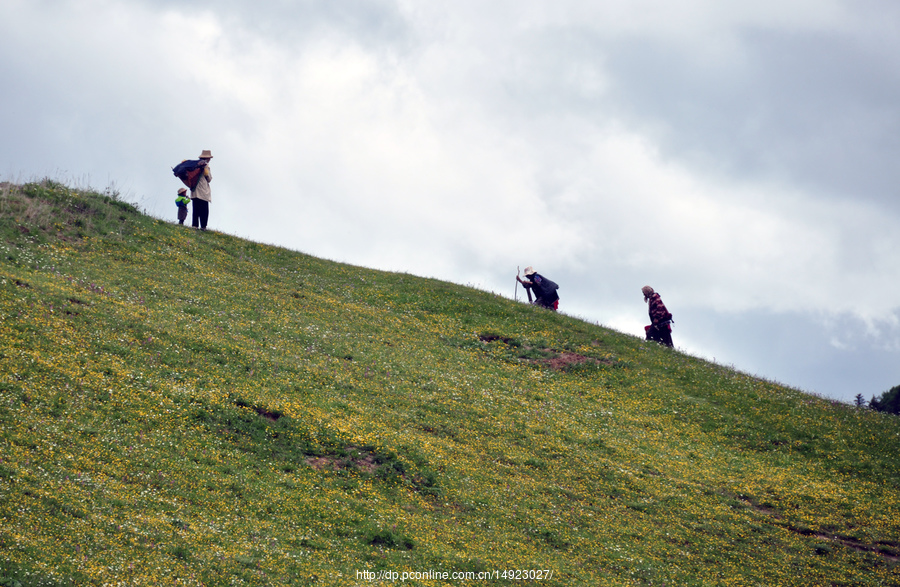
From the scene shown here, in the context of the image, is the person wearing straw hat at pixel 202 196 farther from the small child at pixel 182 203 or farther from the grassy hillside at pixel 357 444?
the grassy hillside at pixel 357 444

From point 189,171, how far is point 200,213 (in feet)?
7.94

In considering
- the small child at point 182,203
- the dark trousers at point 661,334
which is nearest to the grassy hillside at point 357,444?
the dark trousers at point 661,334

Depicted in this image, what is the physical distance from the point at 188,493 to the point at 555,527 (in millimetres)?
9420

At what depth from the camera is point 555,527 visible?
1925 cm

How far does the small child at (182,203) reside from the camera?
39781mm

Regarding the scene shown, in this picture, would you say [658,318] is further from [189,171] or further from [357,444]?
[189,171]

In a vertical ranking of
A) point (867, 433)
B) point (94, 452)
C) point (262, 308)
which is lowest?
point (94, 452)

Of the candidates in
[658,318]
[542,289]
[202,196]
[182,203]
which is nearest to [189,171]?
[202,196]

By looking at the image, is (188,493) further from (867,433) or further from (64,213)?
(867,433)

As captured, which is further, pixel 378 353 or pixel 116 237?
pixel 116 237

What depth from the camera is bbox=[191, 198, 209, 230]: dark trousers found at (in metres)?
38.9

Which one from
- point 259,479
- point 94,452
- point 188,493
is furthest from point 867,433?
point 94,452

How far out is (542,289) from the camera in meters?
40.5

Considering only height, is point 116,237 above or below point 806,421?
above
